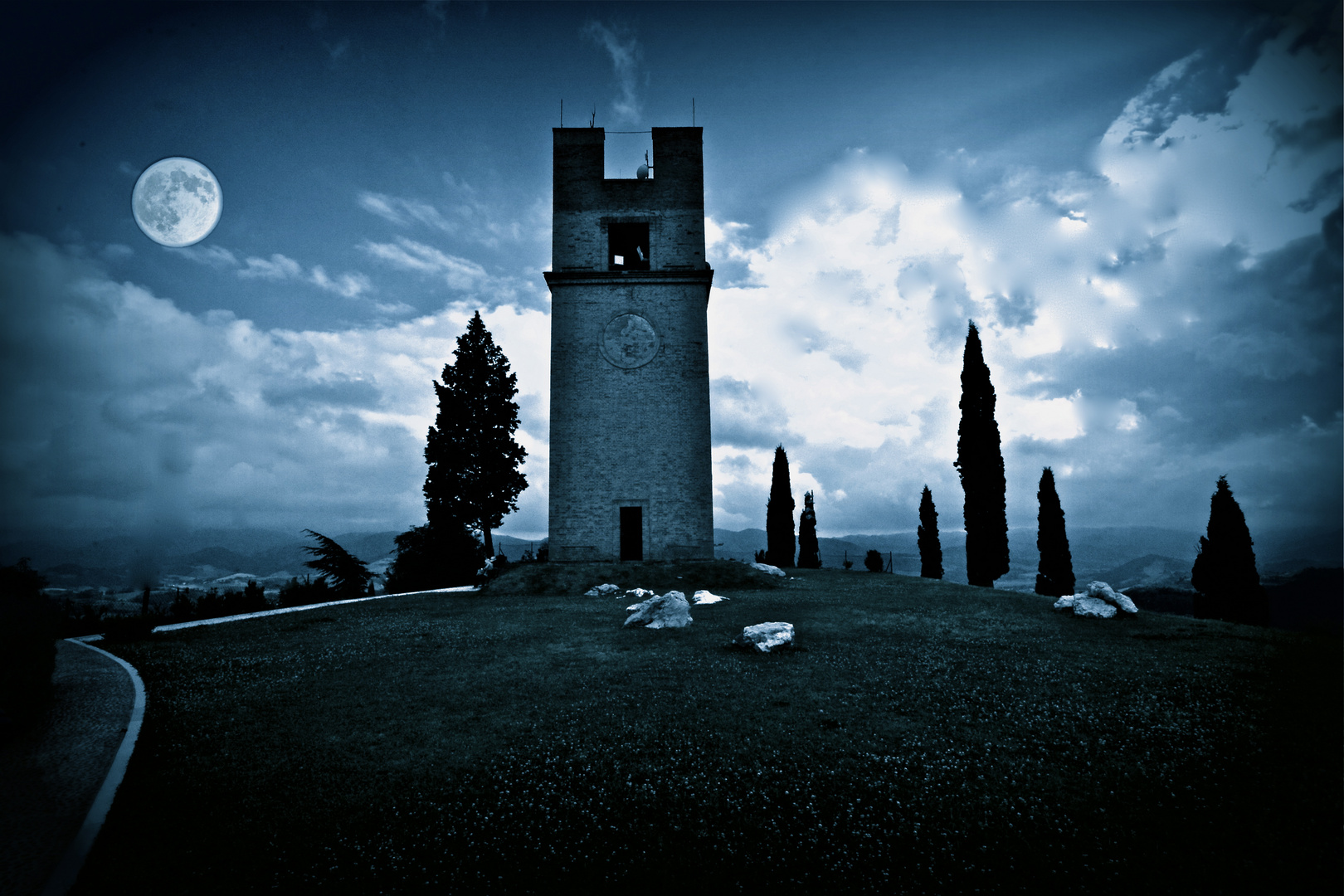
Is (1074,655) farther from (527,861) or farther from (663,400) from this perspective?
(663,400)

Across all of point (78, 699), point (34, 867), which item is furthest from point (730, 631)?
point (78, 699)

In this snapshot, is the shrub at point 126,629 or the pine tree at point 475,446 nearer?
the shrub at point 126,629

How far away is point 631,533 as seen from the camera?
2559cm

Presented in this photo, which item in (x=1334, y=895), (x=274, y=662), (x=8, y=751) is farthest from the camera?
(x=274, y=662)

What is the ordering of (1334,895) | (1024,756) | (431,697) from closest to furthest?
(1334,895) → (1024,756) → (431,697)

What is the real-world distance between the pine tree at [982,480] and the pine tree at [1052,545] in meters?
3.60

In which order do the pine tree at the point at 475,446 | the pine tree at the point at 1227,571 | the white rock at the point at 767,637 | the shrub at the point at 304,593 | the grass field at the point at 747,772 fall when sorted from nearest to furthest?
the grass field at the point at 747,772, the white rock at the point at 767,637, the shrub at the point at 304,593, the pine tree at the point at 1227,571, the pine tree at the point at 475,446

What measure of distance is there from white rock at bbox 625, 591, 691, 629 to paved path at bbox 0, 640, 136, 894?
942 cm

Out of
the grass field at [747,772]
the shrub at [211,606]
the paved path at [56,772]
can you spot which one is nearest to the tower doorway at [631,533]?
the grass field at [747,772]

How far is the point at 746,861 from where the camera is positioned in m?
5.04

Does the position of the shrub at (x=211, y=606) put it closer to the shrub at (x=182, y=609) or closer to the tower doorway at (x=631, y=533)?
the shrub at (x=182, y=609)

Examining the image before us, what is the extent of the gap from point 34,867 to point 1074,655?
1459 cm

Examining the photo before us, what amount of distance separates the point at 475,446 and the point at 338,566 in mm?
9282

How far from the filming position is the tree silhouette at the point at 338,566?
2675cm
